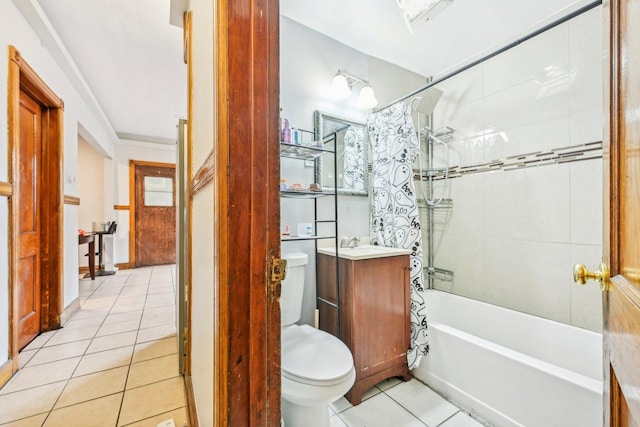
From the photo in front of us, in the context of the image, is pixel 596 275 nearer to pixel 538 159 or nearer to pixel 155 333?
pixel 538 159

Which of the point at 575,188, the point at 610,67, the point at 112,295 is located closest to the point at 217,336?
the point at 610,67

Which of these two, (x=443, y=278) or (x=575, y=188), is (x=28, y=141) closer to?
(x=443, y=278)

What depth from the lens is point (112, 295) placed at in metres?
3.21

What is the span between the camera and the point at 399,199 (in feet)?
6.45

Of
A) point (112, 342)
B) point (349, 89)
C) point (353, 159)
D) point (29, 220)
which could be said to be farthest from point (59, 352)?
point (349, 89)

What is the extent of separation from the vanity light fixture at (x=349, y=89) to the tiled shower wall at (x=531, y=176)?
0.77 meters

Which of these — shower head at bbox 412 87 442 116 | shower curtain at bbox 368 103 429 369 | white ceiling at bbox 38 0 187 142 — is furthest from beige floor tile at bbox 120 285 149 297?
shower head at bbox 412 87 442 116

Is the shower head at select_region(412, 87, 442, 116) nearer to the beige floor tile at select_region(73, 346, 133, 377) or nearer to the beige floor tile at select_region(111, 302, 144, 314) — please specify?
the beige floor tile at select_region(73, 346, 133, 377)

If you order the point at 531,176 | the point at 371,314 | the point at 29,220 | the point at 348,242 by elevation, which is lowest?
the point at 371,314

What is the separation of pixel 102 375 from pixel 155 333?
58cm

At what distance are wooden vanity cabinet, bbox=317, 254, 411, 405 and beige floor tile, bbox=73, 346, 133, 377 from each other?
4.49ft

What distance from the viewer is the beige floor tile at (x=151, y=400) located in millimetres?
1319

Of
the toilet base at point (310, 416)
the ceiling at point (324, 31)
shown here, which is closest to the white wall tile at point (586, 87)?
the ceiling at point (324, 31)

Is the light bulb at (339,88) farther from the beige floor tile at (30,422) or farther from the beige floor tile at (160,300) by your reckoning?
the beige floor tile at (160,300)
